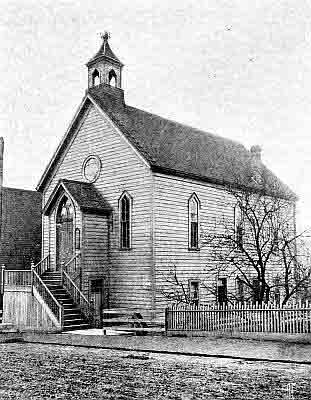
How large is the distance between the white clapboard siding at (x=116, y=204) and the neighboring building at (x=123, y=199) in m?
0.05

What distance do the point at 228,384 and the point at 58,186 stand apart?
706 inches

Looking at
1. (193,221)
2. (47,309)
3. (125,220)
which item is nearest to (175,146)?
(193,221)

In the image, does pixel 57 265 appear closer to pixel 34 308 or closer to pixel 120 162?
pixel 34 308

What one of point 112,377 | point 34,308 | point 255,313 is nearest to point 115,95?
point 34,308

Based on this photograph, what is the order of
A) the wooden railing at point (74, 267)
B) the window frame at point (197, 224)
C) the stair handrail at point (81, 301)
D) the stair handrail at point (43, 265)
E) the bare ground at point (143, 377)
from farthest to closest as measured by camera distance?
the window frame at point (197, 224), the stair handrail at point (43, 265), the wooden railing at point (74, 267), the stair handrail at point (81, 301), the bare ground at point (143, 377)

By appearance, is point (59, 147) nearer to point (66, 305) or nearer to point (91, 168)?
point (91, 168)

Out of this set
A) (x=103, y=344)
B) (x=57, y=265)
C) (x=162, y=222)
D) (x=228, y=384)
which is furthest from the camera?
(x=57, y=265)

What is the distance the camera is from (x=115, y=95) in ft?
100

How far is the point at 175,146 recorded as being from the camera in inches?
1205

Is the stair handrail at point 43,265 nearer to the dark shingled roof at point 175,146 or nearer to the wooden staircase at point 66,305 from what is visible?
the wooden staircase at point 66,305

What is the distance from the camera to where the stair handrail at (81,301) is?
25.5m

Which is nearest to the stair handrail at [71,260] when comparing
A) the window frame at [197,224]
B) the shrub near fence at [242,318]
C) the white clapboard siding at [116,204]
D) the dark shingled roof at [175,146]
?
the white clapboard siding at [116,204]

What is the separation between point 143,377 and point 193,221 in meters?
17.0

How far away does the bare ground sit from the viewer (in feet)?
36.3
